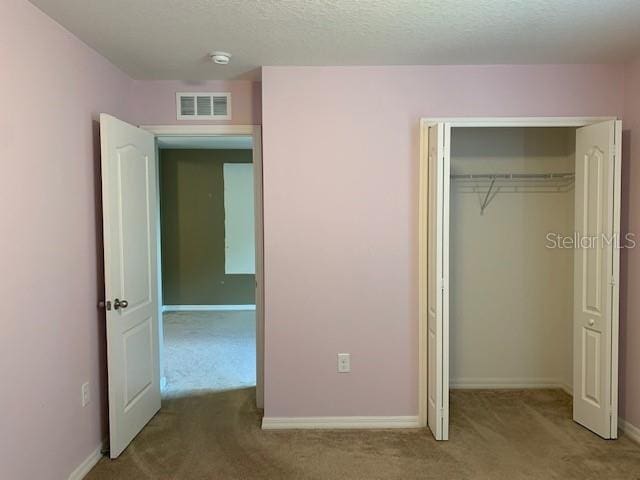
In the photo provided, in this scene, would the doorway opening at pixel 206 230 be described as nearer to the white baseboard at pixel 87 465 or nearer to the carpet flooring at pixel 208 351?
the carpet flooring at pixel 208 351

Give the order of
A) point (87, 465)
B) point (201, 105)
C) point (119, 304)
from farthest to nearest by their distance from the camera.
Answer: point (201, 105)
point (119, 304)
point (87, 465)

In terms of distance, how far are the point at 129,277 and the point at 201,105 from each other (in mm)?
1349

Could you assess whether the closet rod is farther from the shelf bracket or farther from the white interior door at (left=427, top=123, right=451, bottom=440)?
the white interior door at (left=427, top=123, right=451, bottom=440)

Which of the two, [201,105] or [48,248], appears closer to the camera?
[48,248]

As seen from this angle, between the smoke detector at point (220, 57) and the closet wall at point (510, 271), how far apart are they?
A: 189 cm

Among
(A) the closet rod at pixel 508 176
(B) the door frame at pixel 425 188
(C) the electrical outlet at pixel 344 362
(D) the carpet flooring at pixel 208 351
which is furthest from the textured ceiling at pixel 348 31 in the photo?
(D) the carpet flooring at pixel 208 351

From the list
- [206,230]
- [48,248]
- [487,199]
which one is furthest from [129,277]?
[206,230]

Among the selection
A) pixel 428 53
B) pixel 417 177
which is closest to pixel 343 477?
pixel 417 177

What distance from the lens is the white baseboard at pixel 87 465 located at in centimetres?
253

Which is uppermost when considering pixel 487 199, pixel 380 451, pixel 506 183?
pixel 506 183

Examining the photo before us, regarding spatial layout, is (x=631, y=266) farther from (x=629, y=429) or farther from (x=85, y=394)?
(x=85, y=394)

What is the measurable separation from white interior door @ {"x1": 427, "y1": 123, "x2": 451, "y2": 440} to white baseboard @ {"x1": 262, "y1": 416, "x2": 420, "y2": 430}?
0.67ft

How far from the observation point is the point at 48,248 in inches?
90.5

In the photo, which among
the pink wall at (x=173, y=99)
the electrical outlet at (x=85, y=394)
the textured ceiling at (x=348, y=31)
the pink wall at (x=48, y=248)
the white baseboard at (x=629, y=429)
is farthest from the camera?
the pink wall at (x=173, y=99)
